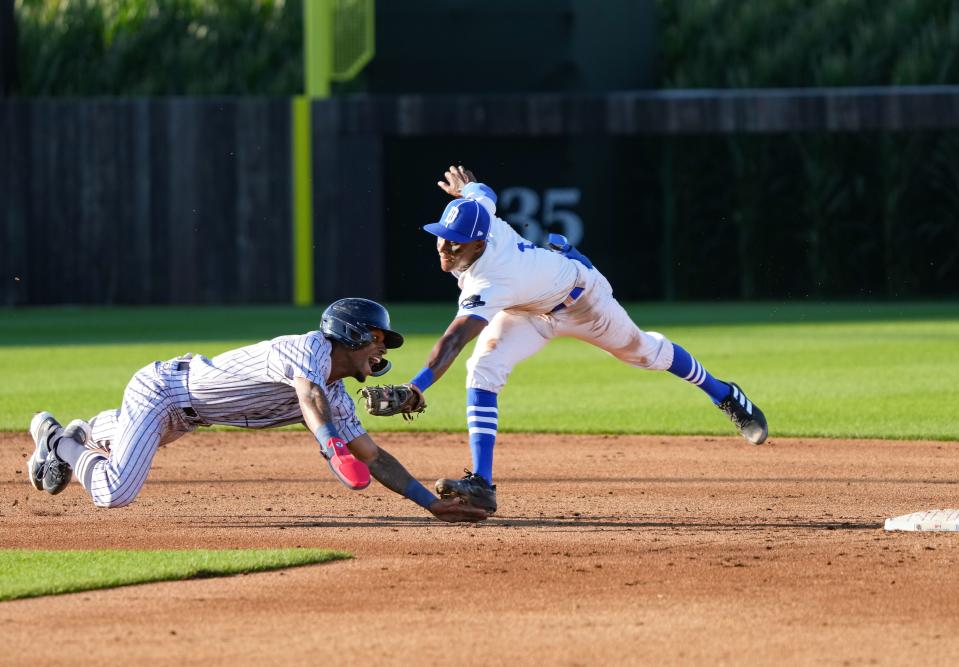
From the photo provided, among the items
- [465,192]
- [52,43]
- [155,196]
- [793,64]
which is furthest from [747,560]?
[52,43]

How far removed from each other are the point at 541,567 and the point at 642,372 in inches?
326

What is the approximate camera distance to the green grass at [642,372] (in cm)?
1084

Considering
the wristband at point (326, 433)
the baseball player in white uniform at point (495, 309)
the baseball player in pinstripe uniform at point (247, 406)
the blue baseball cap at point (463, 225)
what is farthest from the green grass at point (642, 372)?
the wristband at point (326, 433)

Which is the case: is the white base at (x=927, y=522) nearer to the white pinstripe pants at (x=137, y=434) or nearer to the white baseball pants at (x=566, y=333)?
the white baseball pants at (x=566, y=333)

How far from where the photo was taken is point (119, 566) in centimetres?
589

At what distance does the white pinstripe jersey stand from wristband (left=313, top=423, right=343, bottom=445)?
0.84 feet

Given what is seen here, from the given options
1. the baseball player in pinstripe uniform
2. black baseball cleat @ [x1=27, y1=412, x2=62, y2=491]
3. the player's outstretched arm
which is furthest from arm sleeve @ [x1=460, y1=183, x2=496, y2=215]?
black baseball cleat @ [x1=27, y1=412, x2=62, y2=491]

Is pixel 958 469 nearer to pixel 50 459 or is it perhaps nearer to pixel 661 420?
pixel 661 420

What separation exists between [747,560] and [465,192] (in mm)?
→ 2403

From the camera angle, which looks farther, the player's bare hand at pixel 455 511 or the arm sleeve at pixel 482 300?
the arm sleeve at pixel 482 300

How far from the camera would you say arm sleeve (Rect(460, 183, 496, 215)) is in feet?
23.9

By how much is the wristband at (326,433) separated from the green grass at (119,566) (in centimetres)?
44

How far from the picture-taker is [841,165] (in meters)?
22.9

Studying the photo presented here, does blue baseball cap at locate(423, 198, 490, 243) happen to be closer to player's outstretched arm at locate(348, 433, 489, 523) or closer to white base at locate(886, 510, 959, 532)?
player's outstretched arm at locate(348, 433, 489, 523)
